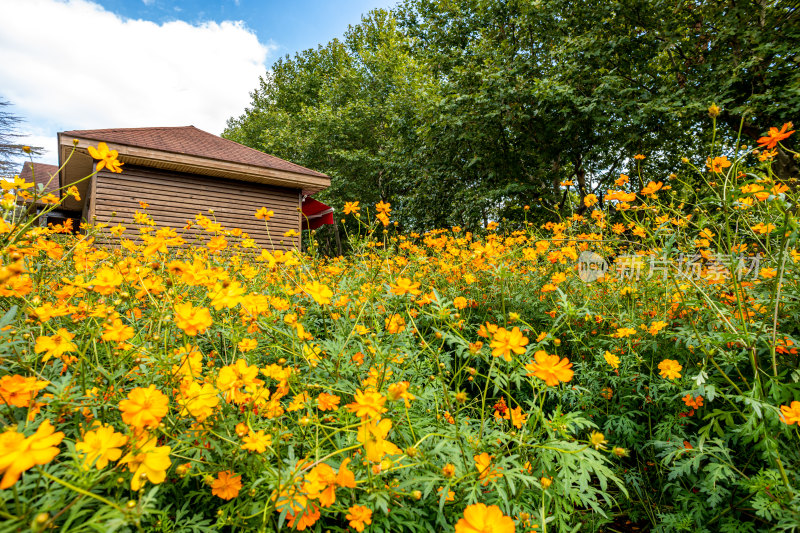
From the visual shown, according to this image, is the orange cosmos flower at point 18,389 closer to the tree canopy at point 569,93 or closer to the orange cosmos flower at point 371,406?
the orange cosmos flower at point 371,406

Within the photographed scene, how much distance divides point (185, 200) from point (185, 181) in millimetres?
409

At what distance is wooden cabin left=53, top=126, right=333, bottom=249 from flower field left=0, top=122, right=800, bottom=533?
5.19 meters

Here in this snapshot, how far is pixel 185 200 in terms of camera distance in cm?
795

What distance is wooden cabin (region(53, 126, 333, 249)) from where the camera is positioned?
6996 mm

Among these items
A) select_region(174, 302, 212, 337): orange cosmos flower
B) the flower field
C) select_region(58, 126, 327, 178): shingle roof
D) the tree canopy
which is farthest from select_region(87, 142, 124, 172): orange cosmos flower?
the tree canopy

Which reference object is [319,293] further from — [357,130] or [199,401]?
[357,130]

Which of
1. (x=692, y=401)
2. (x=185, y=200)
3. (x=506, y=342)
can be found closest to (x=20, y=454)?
(x=506, y=342)

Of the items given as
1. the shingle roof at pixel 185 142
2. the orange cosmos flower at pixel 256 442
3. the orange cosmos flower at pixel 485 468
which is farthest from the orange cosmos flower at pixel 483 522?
the shingle roof at pixel 185 142

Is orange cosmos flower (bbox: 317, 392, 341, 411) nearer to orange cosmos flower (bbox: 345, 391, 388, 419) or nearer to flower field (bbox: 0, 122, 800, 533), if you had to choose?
flower field (bbox: 0, 122, 800, 533)

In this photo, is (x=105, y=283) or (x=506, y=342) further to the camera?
(x=105, y=283)

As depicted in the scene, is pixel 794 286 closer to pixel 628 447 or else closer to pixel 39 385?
pixel 628 447

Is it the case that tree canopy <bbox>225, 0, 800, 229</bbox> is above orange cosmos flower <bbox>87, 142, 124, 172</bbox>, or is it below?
above

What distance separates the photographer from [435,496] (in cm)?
96

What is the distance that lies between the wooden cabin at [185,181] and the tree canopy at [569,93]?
362cm
